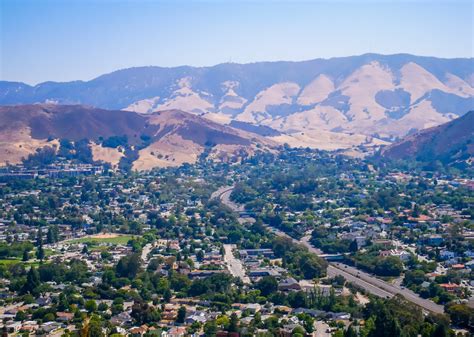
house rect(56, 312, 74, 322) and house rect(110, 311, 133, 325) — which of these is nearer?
house rect(110, 311, 133, 325)

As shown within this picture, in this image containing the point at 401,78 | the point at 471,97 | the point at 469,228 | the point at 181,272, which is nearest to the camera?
the point at 181,272

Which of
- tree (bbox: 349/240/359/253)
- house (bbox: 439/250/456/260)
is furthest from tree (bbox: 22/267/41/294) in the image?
house (bbox: 439/250/456/260)

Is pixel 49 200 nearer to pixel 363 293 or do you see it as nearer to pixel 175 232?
pixel 175 232

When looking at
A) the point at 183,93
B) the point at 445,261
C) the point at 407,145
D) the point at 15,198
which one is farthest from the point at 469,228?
the point at 183,93

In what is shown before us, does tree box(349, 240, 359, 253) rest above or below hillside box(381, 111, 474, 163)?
above

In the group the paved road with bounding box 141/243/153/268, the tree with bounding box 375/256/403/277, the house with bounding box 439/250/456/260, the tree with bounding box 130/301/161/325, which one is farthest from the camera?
the paved road with bounding box 141/243/153/268

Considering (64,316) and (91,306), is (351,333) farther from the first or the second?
(64,316)

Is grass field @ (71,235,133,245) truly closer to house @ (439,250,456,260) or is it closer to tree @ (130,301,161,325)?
tree @ (130,301,161,325)
